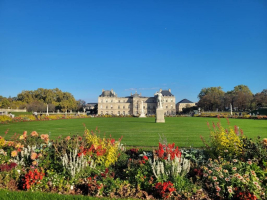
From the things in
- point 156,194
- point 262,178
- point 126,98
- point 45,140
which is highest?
point 126,98

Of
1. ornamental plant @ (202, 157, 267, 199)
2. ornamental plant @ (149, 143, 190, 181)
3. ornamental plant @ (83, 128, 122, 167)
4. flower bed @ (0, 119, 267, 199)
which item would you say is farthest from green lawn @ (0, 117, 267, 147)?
ornamental plant @ (202, 157, 267, 199)

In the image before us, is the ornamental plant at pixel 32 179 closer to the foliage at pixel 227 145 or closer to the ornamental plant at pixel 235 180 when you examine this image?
the ornamental plant at pixel 235 180

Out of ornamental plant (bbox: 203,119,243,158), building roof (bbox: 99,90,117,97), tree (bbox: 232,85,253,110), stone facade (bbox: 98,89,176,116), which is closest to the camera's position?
ornamental plant (bbox: 203,119,243,158)

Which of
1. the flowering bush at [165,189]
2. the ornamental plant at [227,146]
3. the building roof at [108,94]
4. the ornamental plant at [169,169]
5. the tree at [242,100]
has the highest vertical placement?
the building roof at [108,94]

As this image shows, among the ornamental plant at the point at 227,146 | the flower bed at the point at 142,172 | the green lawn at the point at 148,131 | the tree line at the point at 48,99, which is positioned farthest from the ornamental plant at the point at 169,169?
the tree line at the point at 48,99

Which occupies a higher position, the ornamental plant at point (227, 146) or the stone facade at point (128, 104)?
the stone facade at point (128, 104)

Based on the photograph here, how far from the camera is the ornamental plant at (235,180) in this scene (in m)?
3.76

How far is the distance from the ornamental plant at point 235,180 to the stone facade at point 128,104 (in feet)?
323

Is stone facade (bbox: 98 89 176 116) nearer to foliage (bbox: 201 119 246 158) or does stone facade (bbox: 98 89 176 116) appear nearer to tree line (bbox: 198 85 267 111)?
tree line (bbox: 198 85 267 111)

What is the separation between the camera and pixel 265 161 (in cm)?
472

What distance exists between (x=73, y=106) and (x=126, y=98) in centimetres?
3126

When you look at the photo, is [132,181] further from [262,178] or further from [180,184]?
[262,178]

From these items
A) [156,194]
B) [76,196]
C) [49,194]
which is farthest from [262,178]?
[49,194]

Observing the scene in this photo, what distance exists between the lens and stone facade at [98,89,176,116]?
343ft
